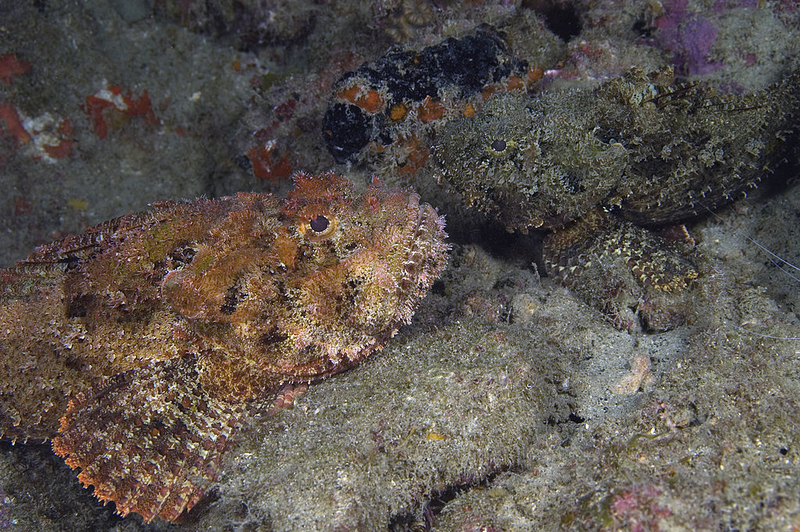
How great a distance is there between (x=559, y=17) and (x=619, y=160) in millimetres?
2428

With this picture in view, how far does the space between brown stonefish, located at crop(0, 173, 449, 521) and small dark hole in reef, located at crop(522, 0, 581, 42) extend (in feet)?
11.8

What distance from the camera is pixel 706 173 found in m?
4.44

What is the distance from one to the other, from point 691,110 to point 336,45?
4216 mm

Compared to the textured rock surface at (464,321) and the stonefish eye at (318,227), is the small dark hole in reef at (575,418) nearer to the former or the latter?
the textured rock surface at (464,321)

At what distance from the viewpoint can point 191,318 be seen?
335 centimetres

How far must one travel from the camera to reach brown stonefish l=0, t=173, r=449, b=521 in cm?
324

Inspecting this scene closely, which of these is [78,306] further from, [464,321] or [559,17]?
[559,17]

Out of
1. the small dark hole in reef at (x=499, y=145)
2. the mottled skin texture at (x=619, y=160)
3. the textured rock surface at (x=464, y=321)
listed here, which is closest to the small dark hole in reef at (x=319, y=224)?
the textured rock surface at (x=464, y=321)

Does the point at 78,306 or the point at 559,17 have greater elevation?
the point at 559,17

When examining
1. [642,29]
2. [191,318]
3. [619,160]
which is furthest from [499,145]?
[191,318]

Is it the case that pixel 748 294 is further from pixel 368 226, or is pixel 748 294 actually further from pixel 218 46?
pixel 218 46

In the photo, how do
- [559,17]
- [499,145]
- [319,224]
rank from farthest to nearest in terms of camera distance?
[559,17]
[499,145]
[319,224]

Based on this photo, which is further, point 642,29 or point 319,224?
point 642,29

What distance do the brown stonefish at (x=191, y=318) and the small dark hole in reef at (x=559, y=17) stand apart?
359 centimetres
